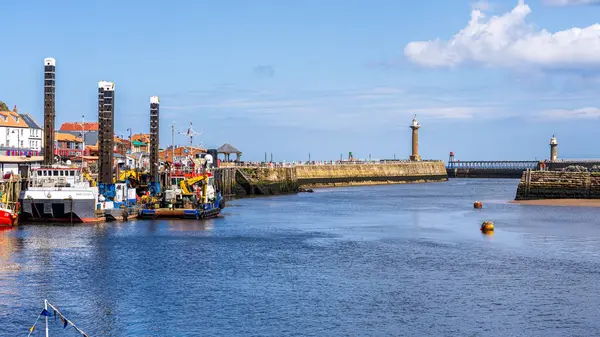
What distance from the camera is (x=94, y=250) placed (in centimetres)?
5684

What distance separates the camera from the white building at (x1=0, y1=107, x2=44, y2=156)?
115750 millimetres

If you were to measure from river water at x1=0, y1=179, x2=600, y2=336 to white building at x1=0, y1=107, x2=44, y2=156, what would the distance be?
155ft

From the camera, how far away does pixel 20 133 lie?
12025cm

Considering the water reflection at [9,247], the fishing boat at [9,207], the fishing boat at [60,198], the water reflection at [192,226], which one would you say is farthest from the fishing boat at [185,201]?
the water reflection at [9,247]

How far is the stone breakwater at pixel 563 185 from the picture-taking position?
10706cm

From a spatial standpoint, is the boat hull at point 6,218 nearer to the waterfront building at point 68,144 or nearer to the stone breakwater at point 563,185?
the waterfront building at point 68,144

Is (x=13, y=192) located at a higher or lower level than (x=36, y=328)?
higher

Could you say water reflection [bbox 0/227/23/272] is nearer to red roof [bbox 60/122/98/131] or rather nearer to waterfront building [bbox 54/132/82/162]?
→ waterfront building [bbox 54/132/82/162]

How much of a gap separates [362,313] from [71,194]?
4193cm

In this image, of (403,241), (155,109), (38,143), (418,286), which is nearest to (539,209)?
(403,241)

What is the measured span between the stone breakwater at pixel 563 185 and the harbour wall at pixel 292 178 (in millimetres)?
45988

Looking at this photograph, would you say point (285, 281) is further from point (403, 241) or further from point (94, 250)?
point (403, 241)

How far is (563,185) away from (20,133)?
7794 centimetres

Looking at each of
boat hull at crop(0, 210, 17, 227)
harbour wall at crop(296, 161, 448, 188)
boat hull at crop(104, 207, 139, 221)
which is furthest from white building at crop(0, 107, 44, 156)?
harbour wall at crop(296, 161, 448, 188)
